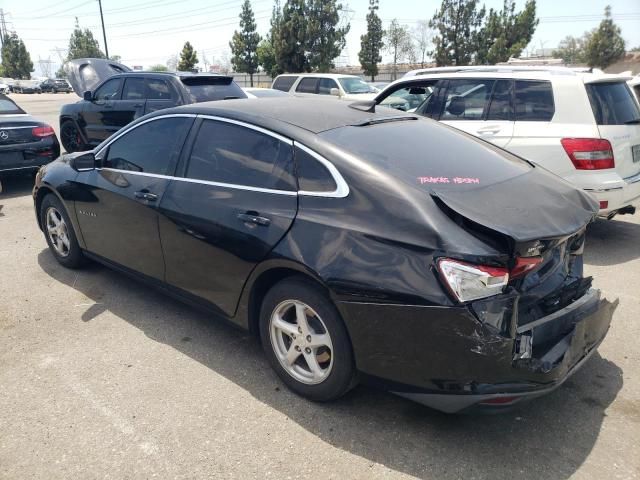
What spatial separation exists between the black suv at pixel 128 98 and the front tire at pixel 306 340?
6177mm

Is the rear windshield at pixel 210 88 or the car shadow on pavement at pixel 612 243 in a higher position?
the rear windshield at pixel 210 88

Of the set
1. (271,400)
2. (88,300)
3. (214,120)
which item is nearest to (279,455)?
(271,400)

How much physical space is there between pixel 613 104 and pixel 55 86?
201 ft

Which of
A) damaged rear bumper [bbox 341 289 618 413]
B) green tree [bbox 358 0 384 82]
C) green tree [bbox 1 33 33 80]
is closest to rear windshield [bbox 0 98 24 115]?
damaged rear bumper [bbox 341 289 618 413]

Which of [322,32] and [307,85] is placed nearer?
[307,85]

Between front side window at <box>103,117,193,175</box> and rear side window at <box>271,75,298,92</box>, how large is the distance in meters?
12.3

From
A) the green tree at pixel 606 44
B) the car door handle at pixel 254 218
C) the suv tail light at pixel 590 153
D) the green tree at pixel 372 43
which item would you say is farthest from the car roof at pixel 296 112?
the green tree at pixel 606 44

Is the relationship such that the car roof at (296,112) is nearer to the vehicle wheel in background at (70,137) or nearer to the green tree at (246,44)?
the vehicle wheel in background at (70,137)

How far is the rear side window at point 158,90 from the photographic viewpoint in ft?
28.6

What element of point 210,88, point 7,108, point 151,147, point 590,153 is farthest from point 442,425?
point 7,108

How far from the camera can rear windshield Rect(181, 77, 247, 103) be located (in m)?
8.61

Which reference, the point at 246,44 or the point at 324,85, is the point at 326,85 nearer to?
the point at 324,85

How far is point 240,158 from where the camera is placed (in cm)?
332

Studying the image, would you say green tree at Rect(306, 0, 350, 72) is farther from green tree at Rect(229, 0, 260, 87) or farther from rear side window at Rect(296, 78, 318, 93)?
rear side window at Rect(296, 78, 318, 93)
